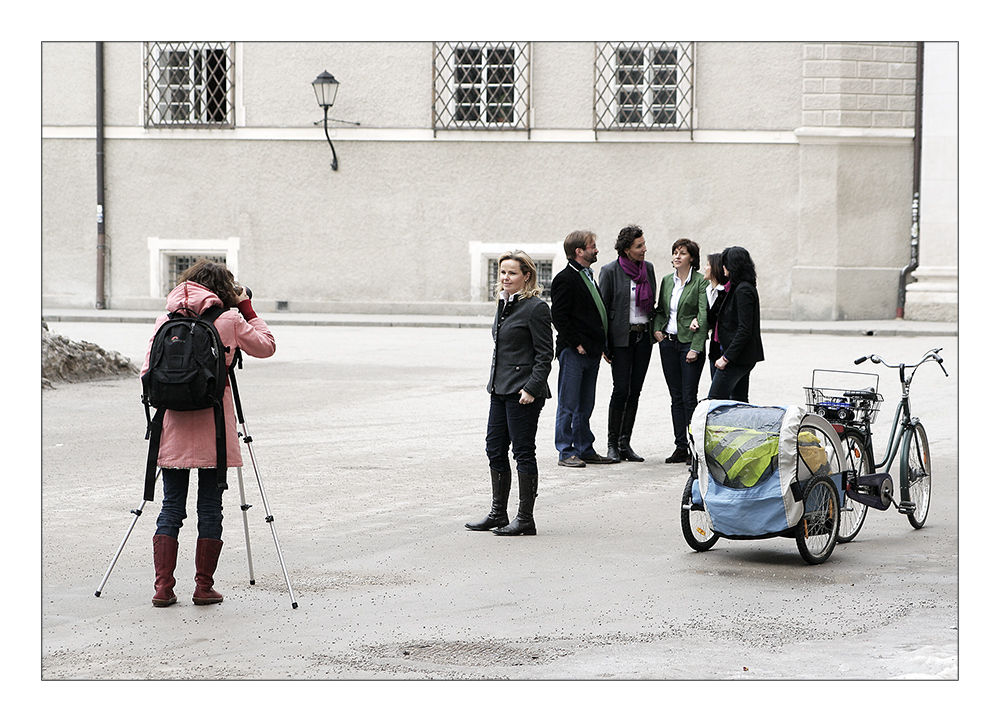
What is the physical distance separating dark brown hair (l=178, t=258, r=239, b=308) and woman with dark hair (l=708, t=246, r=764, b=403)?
4087mm

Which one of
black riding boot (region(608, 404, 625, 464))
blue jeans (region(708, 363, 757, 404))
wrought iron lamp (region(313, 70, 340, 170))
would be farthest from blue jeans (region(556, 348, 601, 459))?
wrought iron lamp (region(313, 70, 340, 170))

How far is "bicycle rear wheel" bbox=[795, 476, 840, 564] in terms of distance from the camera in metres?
6.61

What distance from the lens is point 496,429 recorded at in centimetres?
763

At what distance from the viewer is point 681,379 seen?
33.5 feet

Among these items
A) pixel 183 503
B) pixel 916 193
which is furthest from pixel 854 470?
pixel 916 193

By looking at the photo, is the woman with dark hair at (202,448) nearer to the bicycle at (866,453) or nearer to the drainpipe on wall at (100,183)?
the bicycle at (866,453)

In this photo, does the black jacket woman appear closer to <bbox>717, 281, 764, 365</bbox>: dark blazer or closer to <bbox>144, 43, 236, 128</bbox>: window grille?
<bbox>717, 281, 764, 365</bbox>: dark blazer

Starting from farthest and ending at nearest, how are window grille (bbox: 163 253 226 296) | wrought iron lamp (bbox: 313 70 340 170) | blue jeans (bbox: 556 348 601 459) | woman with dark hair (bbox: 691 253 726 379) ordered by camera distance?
window grille (bbox: 163 253 226 296)
wrought iron lamp (bbox: 313 70 340 170)
blue jeans (bbox: 556 348 601 459)
woman with dark hair (bbox: 691 253 726 379)

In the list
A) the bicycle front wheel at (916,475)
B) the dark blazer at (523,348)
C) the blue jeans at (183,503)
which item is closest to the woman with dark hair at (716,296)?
the bicycle front wheel at (916,475)

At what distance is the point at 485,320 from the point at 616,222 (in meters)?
3.53

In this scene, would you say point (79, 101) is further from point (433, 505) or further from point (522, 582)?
point (522, 582)

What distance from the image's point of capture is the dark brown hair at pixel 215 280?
19.3 ft

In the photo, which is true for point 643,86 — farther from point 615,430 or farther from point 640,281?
point 615,430

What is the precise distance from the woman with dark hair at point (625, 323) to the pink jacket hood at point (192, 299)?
483 cm
